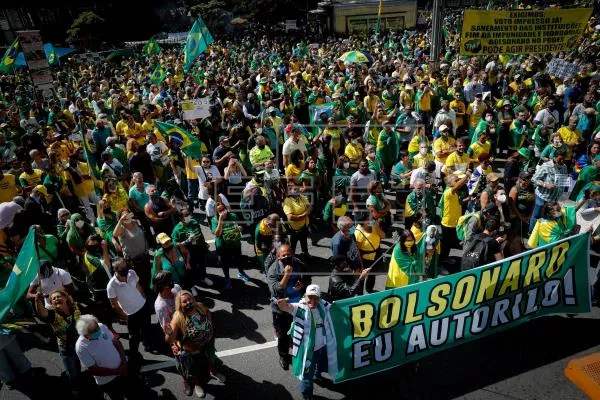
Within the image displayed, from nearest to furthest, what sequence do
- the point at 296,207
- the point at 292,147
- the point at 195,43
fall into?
the point at 296,207
the point at 292,147
the point at 195,43

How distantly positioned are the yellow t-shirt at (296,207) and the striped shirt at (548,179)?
384 centimetres

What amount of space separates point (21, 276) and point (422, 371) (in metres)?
4.56

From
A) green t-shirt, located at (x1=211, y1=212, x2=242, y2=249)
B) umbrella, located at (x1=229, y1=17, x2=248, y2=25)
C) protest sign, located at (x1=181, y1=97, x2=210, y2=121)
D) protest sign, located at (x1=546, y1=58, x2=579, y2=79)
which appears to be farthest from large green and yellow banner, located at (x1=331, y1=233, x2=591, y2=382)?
umbrella, located at (x1=229, y1=17, x2=248, y2=25)

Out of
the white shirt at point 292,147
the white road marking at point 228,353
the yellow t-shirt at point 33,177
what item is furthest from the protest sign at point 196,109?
the white road marking at point 228,353

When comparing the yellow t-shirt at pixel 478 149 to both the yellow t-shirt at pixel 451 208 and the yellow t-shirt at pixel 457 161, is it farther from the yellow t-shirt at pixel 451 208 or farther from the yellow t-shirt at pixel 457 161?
the yellow t-shirt at pixel 451 208

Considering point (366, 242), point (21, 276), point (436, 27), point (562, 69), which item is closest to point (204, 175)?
point (366, 242)

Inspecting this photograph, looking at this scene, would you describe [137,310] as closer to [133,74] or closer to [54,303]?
[54,303]

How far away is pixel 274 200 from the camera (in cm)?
779

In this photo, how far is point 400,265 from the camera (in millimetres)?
5410

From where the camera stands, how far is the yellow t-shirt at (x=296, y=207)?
7.08 m

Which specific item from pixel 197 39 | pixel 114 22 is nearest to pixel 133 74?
pixel 197 39

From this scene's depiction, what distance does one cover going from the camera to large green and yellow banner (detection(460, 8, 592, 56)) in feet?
37.3

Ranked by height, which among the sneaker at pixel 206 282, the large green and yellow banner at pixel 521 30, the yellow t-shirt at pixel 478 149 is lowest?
the sneaker at pixel 206 282

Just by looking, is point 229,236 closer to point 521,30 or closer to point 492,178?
point 492,178
